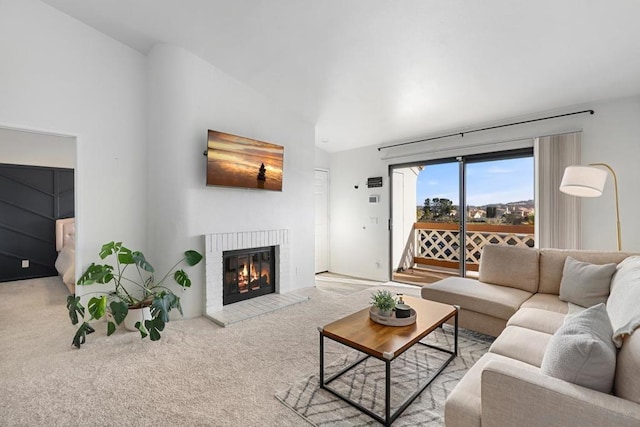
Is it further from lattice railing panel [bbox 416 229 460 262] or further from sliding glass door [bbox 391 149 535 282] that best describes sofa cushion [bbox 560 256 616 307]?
lattice railing panel [bbox 416 229 460 262]

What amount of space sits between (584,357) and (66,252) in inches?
230

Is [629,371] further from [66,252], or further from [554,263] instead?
[66,252]

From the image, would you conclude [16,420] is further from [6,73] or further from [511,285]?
[511,285]

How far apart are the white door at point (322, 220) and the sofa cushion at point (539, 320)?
377 centimetres

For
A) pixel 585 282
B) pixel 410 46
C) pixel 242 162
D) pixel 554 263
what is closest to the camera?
pixel 585 282

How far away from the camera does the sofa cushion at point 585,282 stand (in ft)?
7.72

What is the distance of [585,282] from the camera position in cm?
244

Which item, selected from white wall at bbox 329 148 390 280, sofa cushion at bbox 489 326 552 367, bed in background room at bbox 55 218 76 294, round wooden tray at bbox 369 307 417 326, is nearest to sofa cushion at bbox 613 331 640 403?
sofa cushion at bbox 489 326 552 367

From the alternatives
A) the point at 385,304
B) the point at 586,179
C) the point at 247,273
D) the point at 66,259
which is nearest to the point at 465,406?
the point at 385,304

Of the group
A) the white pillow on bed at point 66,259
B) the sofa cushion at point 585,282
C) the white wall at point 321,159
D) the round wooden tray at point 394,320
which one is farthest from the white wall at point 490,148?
the white pillow on bed at point 66,259

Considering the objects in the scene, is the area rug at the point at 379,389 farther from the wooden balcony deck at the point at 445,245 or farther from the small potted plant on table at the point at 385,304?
the wooden balcony deck at the point at 445,245

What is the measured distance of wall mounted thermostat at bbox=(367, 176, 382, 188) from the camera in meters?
5.13

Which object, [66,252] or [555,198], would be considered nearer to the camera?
[555,198]

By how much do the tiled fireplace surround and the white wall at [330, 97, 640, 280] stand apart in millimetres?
1680
